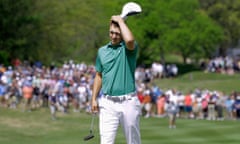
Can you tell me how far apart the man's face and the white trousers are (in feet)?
2.43

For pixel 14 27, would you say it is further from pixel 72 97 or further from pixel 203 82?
pixel 72 97

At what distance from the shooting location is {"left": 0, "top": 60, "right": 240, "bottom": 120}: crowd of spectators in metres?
30.1

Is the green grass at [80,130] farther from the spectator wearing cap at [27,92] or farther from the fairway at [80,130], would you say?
the spectator wearing cap at [27,92]

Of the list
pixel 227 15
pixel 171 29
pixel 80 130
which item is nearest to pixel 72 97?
pixel 80 130

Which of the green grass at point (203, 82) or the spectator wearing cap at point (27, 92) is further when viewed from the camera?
the green grass at point (203, 82)

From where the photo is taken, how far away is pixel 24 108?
2997 cm

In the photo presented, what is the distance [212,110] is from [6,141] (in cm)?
1261

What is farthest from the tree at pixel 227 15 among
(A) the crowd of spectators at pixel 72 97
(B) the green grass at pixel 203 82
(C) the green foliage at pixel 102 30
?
(A) the crowd of spectators at pixel 72 97

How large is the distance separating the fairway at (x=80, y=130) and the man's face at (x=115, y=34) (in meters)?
12.0

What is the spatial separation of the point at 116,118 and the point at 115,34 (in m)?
1.05

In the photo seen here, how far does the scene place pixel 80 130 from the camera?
85.2 ft

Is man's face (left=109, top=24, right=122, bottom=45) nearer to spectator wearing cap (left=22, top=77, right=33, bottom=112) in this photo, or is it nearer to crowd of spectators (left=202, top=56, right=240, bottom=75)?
spectator wearing cap (left=22, top=77, right=33, bottom=112)

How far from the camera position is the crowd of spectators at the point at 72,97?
30141mm

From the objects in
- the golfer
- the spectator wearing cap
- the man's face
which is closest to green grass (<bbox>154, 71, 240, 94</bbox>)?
the spectator wearing cap
